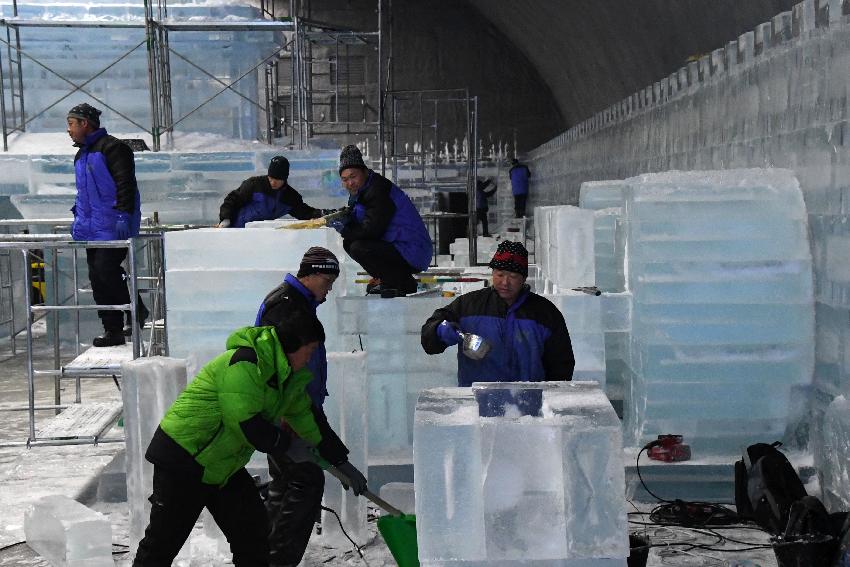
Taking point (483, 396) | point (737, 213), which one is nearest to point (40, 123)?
point (737, 213)

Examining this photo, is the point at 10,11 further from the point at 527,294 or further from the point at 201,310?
the point at 527,294

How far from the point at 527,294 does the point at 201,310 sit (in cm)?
210

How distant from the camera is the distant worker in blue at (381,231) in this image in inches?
291

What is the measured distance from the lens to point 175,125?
13.9m

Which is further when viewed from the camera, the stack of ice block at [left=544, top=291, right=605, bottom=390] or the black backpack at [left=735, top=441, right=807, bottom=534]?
the stack of ice block at [left=544, top=291, right=605, bottom=390]

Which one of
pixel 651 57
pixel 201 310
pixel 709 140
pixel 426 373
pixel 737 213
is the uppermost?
pixel 651 57

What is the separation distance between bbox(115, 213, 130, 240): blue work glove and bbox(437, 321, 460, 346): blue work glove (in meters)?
3.45

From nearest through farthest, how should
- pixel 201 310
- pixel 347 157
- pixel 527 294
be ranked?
pixel 527 294 → pixel 201 310 → pixel 347 157

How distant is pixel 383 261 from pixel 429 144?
18425mm

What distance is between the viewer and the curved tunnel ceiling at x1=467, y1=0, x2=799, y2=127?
1123cm

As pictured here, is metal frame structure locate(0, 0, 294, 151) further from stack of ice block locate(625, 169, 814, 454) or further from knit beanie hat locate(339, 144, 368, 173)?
stack of ice block locate(625, 169, 814, 454)

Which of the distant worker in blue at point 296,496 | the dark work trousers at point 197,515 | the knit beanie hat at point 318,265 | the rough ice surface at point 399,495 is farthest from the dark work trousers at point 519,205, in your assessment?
the dark work trousers at point 197,515

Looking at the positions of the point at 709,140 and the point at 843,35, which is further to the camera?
the point at 709,140

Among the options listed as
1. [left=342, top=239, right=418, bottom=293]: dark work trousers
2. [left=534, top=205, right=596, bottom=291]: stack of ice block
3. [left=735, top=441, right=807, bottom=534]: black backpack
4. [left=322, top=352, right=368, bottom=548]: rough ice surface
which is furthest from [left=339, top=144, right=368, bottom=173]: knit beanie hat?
[left=735, top=441, right=807, bottom=534]: black backpack
